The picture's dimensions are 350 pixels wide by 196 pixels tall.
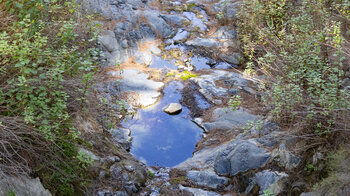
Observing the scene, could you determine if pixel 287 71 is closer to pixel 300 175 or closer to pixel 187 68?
pixel 300 175

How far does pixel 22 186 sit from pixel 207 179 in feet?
10.8

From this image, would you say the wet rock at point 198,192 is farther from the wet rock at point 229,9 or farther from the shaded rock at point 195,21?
the shaded rock at point 195,21

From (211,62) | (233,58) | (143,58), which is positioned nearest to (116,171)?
(143,58)

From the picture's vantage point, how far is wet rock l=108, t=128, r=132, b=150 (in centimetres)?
756

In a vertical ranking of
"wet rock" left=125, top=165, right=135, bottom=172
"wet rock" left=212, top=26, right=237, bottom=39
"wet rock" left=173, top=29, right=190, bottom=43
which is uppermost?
"wet rock" left=125, top=165, right=135, bottom=172

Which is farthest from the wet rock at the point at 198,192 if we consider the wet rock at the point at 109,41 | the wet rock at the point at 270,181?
the wet rock at the point at 109,41

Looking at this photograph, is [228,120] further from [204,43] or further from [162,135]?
[204,43]

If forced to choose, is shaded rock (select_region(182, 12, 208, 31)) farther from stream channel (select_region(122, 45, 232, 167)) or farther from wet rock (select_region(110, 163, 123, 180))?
wet rock (select_region(110, 163, 123, 180))

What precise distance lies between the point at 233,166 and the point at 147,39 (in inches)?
350

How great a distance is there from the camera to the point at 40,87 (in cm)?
347

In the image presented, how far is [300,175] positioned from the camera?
4457 millimetres

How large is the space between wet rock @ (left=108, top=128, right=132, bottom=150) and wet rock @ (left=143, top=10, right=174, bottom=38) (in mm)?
6614

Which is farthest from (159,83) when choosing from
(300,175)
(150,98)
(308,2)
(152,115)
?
(300,175)

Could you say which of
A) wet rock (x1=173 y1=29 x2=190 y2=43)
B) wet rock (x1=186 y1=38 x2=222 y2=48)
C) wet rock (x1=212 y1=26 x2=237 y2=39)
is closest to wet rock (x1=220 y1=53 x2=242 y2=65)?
wet rock (x1=186 y1=38 x2=222 y2=48)
